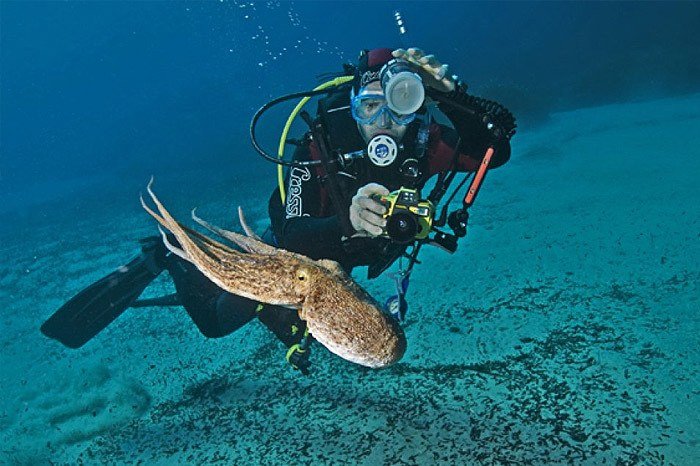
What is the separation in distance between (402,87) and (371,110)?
2.14 feet

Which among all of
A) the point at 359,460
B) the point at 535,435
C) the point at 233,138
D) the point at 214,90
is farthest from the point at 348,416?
the point at 214,90

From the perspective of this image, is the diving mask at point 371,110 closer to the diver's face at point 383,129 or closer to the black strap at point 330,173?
the diver's face at point 383,129

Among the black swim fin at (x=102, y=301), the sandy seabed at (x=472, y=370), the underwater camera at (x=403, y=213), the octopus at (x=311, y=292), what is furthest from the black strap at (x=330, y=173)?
the black swim fin at (x=102, y=301)

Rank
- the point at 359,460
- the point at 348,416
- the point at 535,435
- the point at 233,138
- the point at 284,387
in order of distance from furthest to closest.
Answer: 1. the point at 233,138
2. the point at 284,387
3. the point at 348,416
4. the point at 359,460
5. the point at 535,435

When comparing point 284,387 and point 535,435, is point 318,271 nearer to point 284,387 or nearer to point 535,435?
point 535,435

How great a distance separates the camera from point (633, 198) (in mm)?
6141

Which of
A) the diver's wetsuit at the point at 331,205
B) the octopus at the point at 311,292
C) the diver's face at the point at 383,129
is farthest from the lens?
the diver's face at the point at 383,129

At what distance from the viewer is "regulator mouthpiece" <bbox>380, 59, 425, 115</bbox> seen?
108 inches

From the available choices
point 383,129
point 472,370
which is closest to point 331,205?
point 383,129

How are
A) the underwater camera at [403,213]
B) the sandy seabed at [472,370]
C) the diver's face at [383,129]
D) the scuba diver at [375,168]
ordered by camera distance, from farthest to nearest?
the diver's face at [383,129] < the sandy seabed at [472,370] < the scuba diver at [375,168] < the underwater camera at [403,213]

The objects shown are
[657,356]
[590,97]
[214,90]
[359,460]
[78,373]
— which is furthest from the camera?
[214,90]

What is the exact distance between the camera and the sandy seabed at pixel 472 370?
282 centimetres

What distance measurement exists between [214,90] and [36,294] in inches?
2251

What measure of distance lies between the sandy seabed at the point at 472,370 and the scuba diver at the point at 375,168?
0.68 meters
